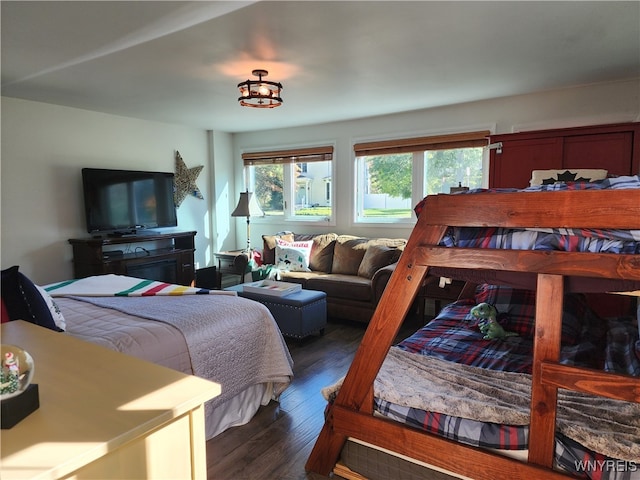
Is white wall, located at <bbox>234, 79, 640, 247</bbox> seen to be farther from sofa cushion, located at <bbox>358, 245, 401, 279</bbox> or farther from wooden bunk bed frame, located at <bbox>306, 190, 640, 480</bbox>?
wooden bunk bed frame, located at <bbox>306, 190, 640, 480</bbox>

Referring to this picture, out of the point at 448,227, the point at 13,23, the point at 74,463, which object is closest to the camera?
the point at 74,463

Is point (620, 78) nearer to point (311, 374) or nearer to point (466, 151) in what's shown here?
point (466, 151)

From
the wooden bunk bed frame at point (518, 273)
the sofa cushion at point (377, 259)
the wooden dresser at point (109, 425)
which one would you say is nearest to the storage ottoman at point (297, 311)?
the sofa cushion at point (377, 259)

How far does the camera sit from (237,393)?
2348 mm

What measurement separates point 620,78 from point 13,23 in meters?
4.60

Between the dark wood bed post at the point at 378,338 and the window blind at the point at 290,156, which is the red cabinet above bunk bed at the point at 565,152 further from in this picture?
the window blind at the point at 290,156

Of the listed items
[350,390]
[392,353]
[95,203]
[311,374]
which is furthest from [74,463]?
[95,203]

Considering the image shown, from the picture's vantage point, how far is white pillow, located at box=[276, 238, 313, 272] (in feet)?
16.4

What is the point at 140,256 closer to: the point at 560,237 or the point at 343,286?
the point at 343,286

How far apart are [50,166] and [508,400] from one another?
4.80 meters

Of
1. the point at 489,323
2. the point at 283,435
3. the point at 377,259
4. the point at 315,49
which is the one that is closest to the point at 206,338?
the point at 283,435

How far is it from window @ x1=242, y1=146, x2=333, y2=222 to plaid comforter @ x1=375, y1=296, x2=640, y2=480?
3022 mm

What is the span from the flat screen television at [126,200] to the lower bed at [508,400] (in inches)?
151

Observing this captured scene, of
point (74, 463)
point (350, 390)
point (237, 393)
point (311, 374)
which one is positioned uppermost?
point (74, 463)
